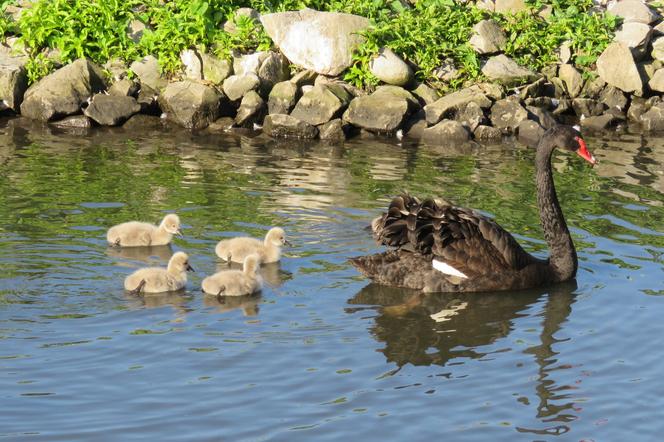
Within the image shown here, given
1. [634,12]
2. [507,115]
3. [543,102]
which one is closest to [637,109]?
[543,102]

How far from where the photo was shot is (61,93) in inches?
742

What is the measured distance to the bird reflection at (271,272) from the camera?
1059 centimetres

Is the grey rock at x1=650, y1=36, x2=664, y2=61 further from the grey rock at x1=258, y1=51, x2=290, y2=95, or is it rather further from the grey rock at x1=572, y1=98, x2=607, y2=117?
the grey rock at x1=258, y1=51, x2=290, y2=95

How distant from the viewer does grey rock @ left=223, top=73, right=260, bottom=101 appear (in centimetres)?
1894

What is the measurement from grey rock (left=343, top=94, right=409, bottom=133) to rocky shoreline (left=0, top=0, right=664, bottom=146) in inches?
0.6

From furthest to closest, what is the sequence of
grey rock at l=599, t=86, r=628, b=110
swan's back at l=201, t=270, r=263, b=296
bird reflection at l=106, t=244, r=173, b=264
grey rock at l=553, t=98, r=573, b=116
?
grey rock at l=599, t=86, r=628, b=110 → grey rock at l=553, t=98, r=573, b=116 → bird reflection at l=106, t=244, r=173, b=264 → swan's back at l=201, t=270, r=263, b=296

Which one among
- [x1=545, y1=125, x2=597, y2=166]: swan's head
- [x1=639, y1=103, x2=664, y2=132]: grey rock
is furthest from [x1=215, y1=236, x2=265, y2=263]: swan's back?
[x1=639, y1=103, x2=664, y2=132]: grey rock

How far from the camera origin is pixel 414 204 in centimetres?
1042

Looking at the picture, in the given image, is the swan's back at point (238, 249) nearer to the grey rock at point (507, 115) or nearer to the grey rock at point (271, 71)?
the grey rock at point (271, 71)

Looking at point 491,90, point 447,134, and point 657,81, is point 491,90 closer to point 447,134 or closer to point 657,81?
point 447,134

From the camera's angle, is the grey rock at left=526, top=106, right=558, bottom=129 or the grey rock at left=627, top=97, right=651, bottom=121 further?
the grey rock at left=627, top=97, right=651, bottom=121

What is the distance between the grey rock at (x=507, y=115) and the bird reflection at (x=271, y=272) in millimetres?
8733

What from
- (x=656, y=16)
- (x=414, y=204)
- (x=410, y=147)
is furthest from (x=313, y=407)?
(x=656, y=16)

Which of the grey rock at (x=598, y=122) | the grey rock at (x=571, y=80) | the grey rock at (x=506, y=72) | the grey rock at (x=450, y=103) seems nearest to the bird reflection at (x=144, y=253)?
the grey rock at (x=450, y=103)
